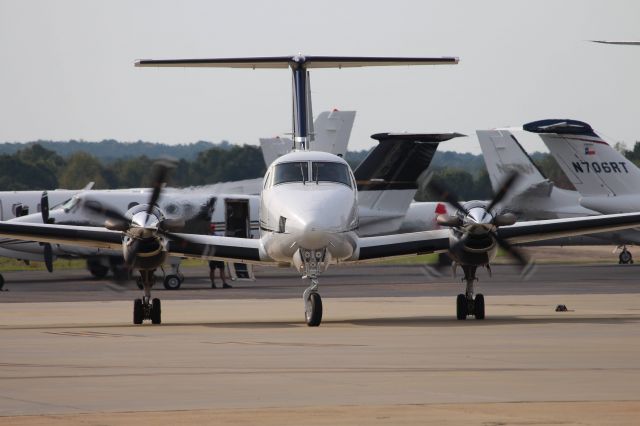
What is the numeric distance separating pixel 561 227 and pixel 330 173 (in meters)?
4.95

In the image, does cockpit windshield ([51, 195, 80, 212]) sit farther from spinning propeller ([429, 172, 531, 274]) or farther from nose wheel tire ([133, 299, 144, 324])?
spinning propeller ([429, 172, 531, 274])

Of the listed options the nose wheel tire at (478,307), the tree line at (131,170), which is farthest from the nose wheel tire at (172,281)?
the tree line at (131,170)

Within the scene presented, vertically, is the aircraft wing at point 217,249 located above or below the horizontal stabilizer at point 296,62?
below

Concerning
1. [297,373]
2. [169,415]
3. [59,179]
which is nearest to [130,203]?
[297,373]

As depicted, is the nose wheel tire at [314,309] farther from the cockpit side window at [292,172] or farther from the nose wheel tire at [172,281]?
the nose wheel tire at [172,281]

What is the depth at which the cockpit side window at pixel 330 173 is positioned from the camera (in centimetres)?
2412

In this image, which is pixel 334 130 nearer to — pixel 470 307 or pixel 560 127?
pixel 560 127

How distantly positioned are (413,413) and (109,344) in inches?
358

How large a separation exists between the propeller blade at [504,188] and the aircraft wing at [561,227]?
33.7 inches

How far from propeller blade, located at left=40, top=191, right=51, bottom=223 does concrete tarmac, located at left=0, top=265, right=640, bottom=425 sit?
14.3 metres

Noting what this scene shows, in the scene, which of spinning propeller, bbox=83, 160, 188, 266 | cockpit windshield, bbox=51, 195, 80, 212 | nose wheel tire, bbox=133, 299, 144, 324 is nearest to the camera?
spinning propeller, bbox=83, 160, 188, 266

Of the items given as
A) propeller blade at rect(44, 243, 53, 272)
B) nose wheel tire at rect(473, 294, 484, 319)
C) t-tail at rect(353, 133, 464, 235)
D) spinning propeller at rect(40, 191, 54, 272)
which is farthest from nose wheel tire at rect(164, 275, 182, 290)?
nose wheel tire at rect(473, 294, 484, 319)

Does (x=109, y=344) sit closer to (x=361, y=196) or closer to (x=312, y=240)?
(x=312, y=240)

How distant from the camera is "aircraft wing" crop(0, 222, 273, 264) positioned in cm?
2508
